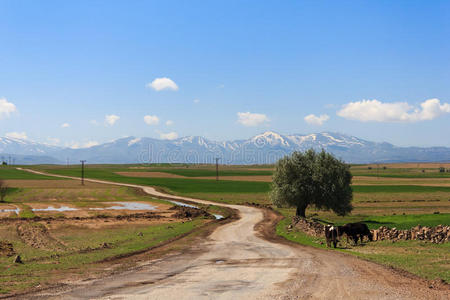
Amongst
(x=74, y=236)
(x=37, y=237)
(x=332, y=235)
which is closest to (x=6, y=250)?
(x=37, y=237)

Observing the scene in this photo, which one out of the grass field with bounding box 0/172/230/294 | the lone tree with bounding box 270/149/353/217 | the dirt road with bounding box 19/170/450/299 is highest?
the lone tree with bounding box 270/149/353/217

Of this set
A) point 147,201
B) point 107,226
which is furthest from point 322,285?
point 147,201

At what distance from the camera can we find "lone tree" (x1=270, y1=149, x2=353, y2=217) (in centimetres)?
6756

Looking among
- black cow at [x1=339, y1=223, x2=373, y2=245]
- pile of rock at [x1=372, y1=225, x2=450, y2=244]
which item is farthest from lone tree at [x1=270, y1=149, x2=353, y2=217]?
black cow at [x1=339, y1=223, x2=373, y2=245]

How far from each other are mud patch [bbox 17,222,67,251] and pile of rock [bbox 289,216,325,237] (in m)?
26.7

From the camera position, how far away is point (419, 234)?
3812 cm

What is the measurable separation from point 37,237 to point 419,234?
130 ft

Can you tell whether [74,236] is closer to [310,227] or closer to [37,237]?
[37,237]

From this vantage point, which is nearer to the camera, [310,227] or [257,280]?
[257,280]

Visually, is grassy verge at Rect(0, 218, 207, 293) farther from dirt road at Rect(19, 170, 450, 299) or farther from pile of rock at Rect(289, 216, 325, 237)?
pile of rock at Rect(289, 216, 325, 237)

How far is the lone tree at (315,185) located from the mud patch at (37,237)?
122ft

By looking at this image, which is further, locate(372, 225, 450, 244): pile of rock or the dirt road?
locate(372, 225, 450, 244): pile of rock

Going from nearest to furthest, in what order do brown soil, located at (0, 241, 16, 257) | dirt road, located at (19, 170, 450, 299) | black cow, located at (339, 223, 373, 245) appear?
dirt road, located at (19, 170, 450, 299) < brown soil, located at (0, 241, 16, 257) < black cow, located at (339, 223, 373, 245)

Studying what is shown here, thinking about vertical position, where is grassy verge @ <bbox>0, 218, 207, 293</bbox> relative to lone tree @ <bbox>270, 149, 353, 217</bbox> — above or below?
below
